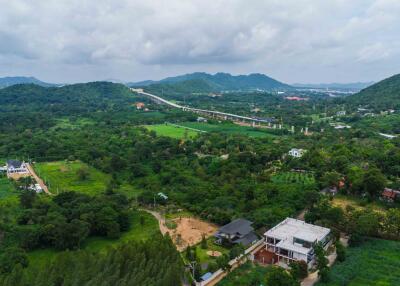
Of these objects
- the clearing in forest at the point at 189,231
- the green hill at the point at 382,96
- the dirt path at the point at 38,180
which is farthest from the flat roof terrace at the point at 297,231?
the green hill at the point at 382,96

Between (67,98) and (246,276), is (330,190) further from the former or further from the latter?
(67,98)

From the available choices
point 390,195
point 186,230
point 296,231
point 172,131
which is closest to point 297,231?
point 296,231

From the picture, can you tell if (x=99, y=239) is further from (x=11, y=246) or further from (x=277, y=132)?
(x=277, y=132)

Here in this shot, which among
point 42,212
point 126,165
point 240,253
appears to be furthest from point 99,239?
point 126,165

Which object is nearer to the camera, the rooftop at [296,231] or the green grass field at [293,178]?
the rooftop at [296,231]

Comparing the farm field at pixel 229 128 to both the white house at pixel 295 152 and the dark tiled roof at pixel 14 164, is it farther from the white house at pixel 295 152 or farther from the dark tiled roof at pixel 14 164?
the dark tiled roof at pixel 14 164

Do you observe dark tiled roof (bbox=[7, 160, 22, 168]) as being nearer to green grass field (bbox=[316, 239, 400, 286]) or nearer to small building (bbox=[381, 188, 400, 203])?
green grass field (bbox=[316, 239, 400, 286])
